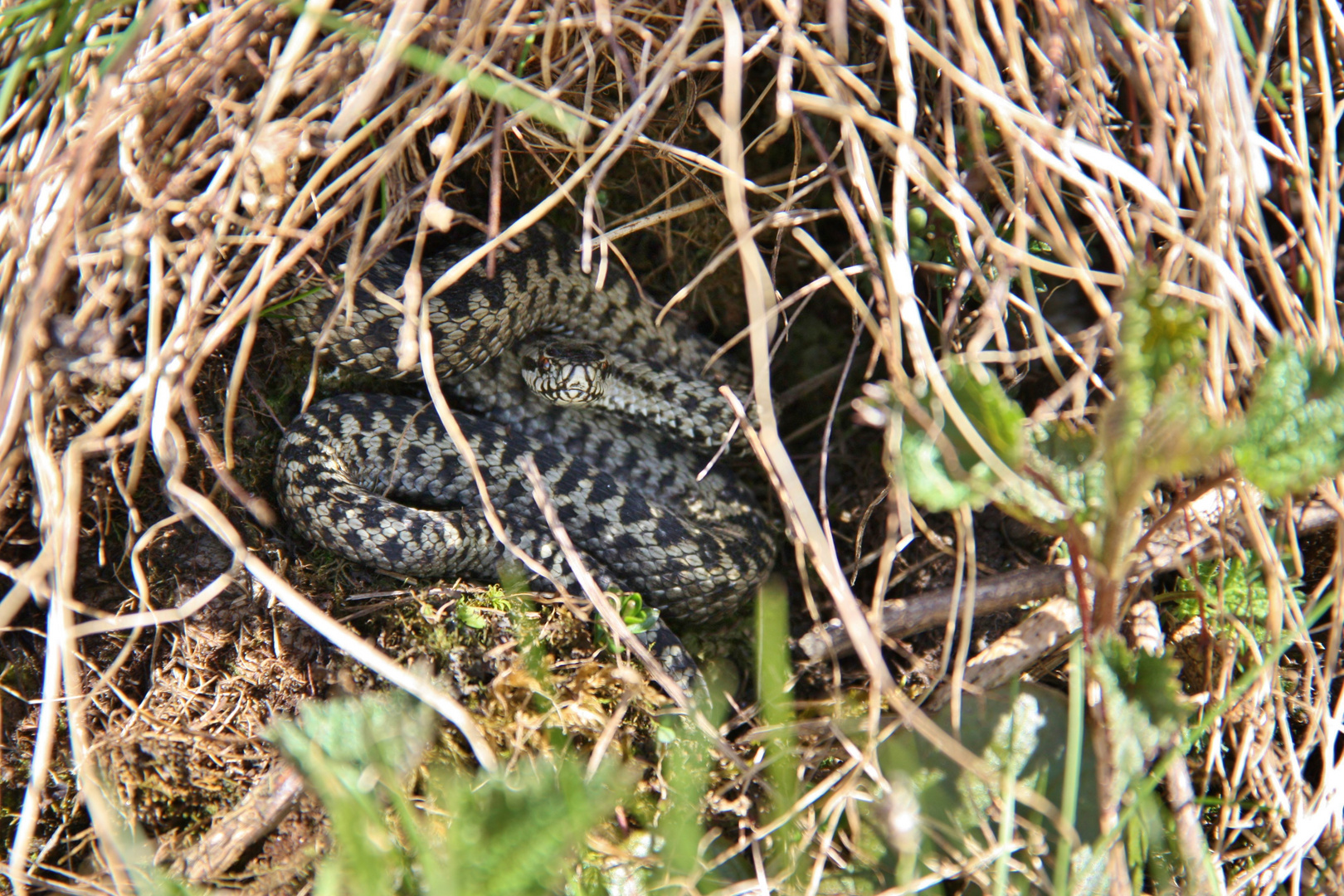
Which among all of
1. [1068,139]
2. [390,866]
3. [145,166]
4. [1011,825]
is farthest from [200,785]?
[1068,139]

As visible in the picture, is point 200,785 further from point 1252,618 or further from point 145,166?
point 1252,618

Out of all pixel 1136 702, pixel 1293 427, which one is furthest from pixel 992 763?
pixel 1293 427

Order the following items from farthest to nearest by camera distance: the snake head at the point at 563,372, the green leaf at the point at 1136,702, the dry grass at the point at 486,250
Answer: the snake head at the point at 563,372 → the dry grass at the point at 486,250 → the green leaf at the point at 1136,702

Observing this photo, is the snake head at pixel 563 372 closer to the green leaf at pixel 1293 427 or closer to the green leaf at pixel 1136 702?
the green leaf at pixel 1136 702

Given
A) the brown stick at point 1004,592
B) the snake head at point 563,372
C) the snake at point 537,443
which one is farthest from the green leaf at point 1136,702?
the snake head at point 563,372

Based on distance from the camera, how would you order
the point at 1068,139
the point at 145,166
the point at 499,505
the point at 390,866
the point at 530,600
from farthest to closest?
the point at 499,505 < the point at 530,600 < the point at 145,166 < the point at 1068,139 < the point at 390,866

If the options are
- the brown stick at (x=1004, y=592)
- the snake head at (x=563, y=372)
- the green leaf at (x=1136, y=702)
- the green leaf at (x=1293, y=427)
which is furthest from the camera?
the snake head at (x=563, y=372)
